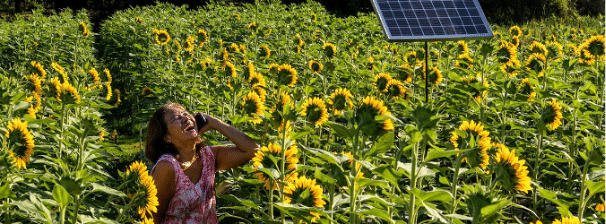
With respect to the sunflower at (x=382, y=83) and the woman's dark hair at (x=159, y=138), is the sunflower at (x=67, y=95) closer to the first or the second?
the woman's dark hair at (x=159, y=138)

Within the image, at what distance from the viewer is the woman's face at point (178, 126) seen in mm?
2830

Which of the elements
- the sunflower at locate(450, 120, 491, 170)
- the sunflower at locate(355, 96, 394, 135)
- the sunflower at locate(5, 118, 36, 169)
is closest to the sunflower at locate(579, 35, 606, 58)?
the sunflower at locate(450, 120, 491, 170)

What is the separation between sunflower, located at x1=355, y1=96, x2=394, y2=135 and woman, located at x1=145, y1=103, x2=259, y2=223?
97 cm

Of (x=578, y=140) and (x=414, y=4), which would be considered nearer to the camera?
(x=578, y=140)

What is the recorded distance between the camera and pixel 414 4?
14.5 feet

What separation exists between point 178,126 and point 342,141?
1.62 meters

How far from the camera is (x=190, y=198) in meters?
2.90

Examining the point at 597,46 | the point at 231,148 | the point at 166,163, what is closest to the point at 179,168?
the point at 166,163

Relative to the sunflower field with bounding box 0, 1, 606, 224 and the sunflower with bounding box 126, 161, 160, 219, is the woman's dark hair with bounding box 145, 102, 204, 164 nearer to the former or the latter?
the sunflower field with bounding box 0, 1, 606, 224

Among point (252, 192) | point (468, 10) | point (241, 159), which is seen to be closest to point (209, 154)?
point (241, 159)

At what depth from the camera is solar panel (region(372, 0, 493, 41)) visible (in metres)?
3.96

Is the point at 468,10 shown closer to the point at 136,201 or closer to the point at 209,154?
the point at 209,154

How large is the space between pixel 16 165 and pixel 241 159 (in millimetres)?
1097

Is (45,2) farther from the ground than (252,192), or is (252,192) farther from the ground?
(45,2)
